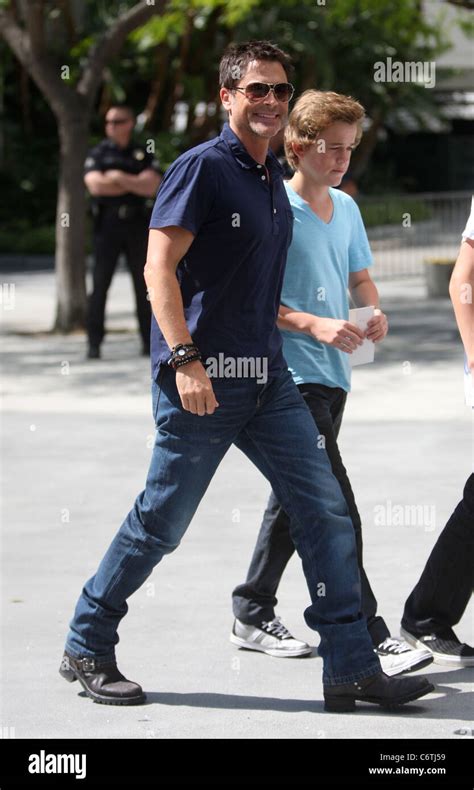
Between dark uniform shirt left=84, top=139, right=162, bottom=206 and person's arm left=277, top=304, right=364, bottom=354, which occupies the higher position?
dark uniform shirt left=84, top=139, right=162, bottom=206

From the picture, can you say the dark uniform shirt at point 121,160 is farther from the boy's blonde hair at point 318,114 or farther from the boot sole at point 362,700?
the boot sole at point 362,700

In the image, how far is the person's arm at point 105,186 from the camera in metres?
12.1

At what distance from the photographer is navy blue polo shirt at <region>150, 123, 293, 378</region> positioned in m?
4.42

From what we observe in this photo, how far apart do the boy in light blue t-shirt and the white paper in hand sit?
0.02 metres

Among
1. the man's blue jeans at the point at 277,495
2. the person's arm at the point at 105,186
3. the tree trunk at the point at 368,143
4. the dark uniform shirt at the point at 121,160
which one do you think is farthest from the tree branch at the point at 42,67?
the tree trunk at the point at 368,143

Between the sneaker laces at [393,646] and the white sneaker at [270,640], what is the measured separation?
1.07 feet

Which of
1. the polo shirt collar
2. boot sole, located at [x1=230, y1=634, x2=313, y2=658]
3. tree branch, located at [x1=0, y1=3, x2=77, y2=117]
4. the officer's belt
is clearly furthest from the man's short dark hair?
tree branch, located at [x1=0, y1=3, x2=77, y2=117]

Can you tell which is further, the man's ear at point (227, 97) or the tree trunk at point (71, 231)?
the tree trunk at point (71, 231)

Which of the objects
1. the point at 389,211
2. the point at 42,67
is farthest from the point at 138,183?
the point at 389,211

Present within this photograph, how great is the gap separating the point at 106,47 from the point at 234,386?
32.9 ft

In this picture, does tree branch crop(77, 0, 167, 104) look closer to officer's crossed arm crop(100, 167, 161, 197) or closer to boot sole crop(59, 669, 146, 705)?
officer's crossed arm crop(100, 167, 161, 197)

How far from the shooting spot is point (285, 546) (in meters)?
5.31

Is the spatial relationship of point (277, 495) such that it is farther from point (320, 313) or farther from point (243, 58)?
point (243, 58)
